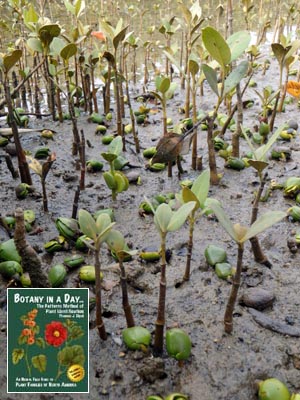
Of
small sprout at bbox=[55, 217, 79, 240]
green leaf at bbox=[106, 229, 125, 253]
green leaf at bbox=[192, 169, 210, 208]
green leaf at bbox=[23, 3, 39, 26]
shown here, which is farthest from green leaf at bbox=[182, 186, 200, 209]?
green leaf at bbox=[23, 3, 39, 26]

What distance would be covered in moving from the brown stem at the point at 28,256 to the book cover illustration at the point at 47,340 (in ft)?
0.78

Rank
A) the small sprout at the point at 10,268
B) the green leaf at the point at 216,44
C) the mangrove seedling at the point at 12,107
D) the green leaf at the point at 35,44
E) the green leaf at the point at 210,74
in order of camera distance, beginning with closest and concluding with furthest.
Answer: the small sprout at the point at 10,268, the green leaf at the point at 216,44, the green leaf at the point at 210,74, the mangrove seedling at the point at 12,107, the green leaf at the point at 35,44

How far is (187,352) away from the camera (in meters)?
1.51

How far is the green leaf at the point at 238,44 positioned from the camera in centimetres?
221

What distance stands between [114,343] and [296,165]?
2.00 m

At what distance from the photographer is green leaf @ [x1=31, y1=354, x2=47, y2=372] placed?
136cm

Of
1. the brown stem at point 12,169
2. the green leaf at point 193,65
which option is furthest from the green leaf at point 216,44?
the brown stem at point 12,169

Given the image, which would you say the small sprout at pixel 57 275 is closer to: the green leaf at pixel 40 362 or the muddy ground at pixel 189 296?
the muddy ground at pixel 189 296

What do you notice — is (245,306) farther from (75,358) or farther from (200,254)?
(75,358)

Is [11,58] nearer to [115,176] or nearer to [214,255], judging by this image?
[115,176]

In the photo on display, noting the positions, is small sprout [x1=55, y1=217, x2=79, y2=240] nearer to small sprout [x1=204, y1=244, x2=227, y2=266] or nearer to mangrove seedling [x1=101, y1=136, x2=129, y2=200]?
mangrove seedling [x1=101, y1=136, x2=129, y2=200]

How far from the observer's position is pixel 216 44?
2.03m

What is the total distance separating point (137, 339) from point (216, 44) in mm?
1376

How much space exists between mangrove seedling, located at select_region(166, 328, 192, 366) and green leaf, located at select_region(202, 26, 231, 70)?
1309 millimetres
